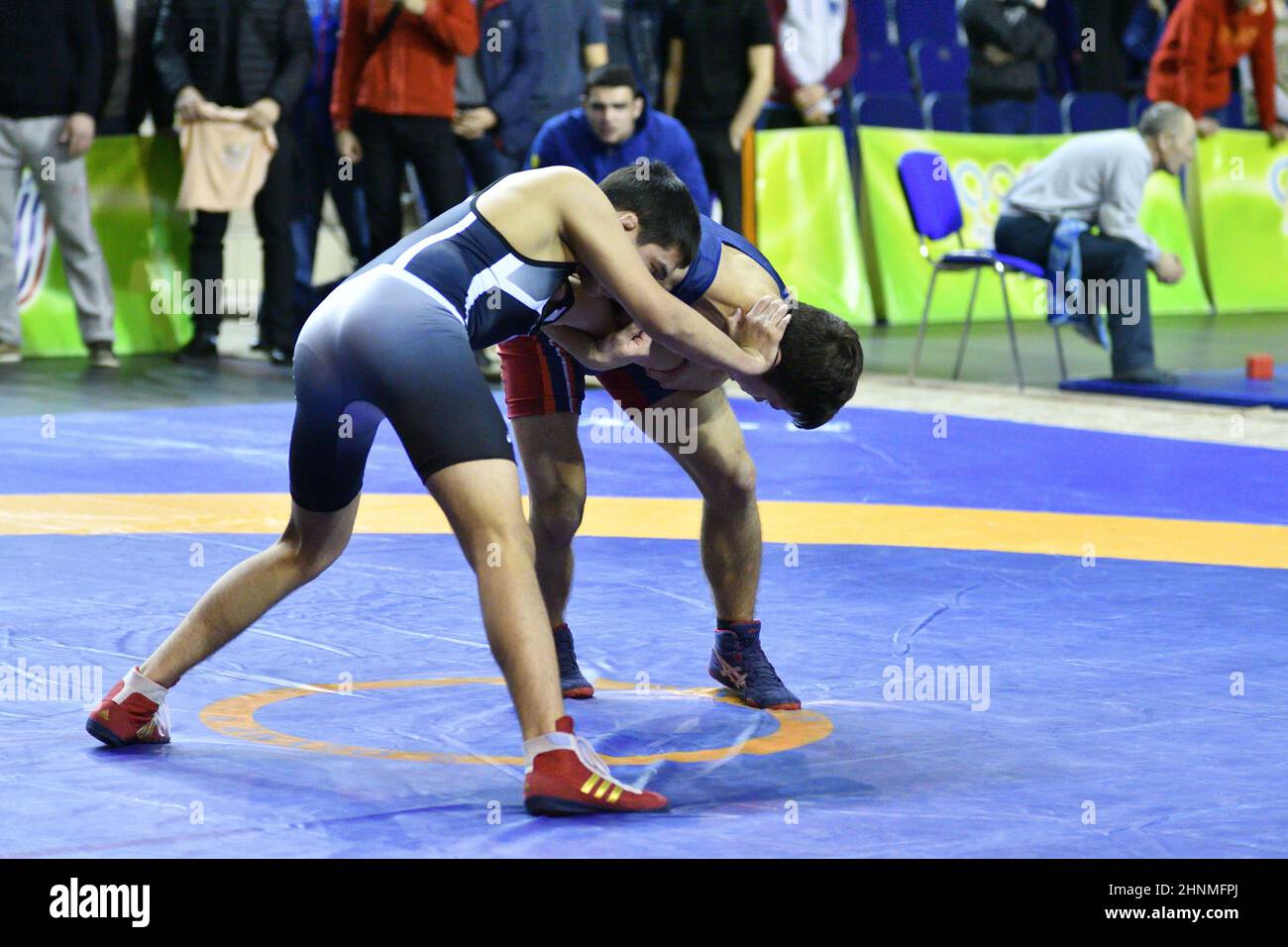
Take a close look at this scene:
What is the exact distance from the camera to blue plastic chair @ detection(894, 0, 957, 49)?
1540 cm

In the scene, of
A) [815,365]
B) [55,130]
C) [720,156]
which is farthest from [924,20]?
[815,365]

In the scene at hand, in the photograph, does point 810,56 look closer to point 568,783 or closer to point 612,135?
point 612,135

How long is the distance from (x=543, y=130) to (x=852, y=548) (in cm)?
352

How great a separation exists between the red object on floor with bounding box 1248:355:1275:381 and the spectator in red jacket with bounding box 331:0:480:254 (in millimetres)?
4044

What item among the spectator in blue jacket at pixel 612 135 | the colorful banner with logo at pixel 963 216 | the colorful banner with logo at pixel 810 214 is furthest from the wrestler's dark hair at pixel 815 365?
the colorful banner with logo at pixel 963 216

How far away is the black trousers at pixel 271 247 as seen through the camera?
35.7 ft

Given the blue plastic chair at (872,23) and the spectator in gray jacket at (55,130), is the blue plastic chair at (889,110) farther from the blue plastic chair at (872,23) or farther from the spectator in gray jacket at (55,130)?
the spectator in gray jacket at (55,130)

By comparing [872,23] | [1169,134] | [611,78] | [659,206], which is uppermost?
[659,206]

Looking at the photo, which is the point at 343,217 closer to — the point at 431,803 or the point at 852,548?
the point at 852,548

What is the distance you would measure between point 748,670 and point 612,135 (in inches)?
187

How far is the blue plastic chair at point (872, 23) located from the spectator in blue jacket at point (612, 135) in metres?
5.98

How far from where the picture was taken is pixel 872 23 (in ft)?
48.6

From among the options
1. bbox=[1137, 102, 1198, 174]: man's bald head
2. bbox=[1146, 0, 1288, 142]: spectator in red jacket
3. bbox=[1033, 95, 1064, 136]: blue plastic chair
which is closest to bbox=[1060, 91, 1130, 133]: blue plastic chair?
bbox=[1033, 95, 1064, 136]: blue plastic chair

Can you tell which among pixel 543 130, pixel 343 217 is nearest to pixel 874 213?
pixel 343 217
